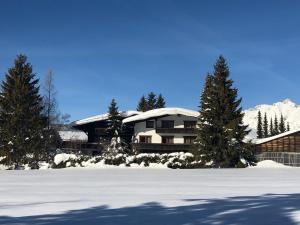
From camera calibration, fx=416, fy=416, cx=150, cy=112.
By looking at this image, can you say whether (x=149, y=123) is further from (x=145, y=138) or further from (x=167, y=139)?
(x=167, y=139)

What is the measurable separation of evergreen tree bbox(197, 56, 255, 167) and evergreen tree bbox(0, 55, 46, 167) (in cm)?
1549

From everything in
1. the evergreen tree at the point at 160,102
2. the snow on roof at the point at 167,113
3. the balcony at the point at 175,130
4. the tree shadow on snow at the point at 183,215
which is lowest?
the tree shadow on snow at the point at 183,215

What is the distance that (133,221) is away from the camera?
579 centimetres

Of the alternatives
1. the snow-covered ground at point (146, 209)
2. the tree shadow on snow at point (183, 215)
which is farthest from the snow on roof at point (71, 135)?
the tree shadow on snow at point (183, 215)

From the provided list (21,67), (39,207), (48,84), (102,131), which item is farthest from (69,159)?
(39,207)

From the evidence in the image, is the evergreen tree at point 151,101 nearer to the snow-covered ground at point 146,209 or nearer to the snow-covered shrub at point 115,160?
the snow-covered shrub at point 115,160

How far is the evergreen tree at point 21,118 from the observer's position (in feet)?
127

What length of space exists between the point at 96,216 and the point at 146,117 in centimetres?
4764

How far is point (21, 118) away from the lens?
1563 inches

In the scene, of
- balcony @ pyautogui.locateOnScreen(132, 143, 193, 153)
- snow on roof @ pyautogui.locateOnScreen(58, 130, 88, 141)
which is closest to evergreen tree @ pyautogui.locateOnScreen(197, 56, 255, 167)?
balcony @ pyautogui.locateOnScreen(132, 143, 193, 153)

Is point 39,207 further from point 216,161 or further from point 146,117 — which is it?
point 146,117

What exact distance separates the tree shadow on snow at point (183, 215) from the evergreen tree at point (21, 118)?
33045 millimetres

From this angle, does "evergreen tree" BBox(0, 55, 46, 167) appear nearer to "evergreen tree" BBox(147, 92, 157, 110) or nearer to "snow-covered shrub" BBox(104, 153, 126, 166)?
"snow-covered shrub" BBox(104, 153, 126, 166)

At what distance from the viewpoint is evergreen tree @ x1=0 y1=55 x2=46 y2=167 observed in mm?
38656
